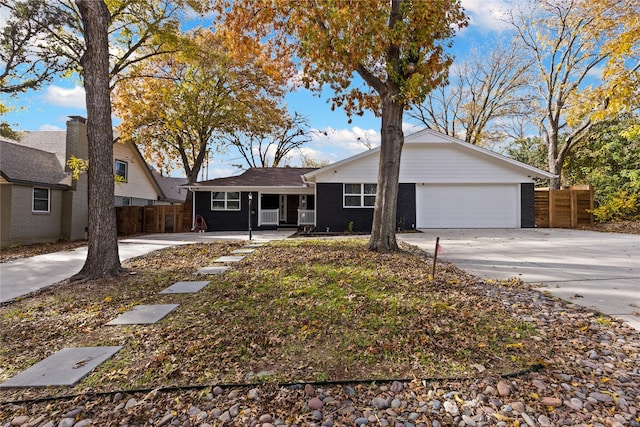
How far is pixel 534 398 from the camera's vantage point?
76.4 inches

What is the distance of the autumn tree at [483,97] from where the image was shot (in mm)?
20906

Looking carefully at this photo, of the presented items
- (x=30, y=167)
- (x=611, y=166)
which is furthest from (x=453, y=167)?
(x=30, y=167)

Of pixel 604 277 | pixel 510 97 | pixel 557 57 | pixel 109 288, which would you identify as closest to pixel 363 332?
pixel 109 288

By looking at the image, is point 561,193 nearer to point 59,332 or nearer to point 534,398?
point 534,398

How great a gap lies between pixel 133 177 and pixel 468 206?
1813 centimetres

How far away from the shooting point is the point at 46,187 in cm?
1320

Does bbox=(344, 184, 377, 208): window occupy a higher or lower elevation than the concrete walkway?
higher

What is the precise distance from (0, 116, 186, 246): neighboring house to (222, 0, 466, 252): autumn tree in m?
7.11

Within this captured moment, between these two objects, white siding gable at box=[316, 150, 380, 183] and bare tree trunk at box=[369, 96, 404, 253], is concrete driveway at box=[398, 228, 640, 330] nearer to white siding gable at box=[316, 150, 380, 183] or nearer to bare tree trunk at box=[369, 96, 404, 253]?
bare tree trunk at box=[369, 96, 404, 253]

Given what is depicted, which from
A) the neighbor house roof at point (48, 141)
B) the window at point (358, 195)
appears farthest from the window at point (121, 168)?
the window at point (358, 195)

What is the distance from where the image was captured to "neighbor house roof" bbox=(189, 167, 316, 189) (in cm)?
1569

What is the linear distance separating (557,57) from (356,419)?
872 inches

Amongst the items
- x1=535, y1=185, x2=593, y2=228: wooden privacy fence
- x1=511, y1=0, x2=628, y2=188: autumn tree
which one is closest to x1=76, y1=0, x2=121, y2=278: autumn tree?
x1=535, y1=185, x2=593, y2=228: wooden privacy fence

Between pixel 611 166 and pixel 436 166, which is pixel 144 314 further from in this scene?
pixel 611 166
